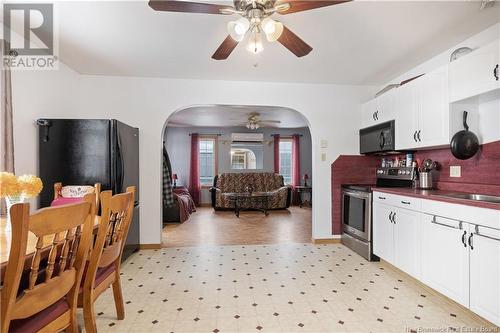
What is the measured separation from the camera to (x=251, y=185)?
7.16m

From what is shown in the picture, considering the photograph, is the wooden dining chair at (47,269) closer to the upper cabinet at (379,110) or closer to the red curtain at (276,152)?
the upper cabinet at (379,110)

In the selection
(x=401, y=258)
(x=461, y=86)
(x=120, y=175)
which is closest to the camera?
(x=461, y=86)

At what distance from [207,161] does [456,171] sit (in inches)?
250

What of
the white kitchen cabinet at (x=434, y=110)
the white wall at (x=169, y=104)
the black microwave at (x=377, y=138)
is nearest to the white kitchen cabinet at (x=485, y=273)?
the white kitchen cabinet at (x=434, y=110)

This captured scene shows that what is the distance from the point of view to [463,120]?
247cm

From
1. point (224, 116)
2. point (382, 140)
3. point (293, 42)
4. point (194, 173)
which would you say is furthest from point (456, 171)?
point (194, 173)

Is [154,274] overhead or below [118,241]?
below

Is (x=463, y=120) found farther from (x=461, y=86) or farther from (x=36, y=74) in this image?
(x=36, y=74)

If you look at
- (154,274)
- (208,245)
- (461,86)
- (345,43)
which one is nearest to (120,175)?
(154,274)

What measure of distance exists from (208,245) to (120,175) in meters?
1.67

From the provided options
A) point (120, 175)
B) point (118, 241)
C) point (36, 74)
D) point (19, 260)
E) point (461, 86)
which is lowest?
point (118, 241)

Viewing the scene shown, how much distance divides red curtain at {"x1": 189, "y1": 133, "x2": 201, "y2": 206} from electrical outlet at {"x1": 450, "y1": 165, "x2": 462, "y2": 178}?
20.4ft

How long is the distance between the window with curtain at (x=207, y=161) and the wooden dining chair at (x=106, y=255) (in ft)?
19.9

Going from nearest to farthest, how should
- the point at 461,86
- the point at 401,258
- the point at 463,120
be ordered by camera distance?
the point at 461,86, the point at 463,120, the point at 401,258
